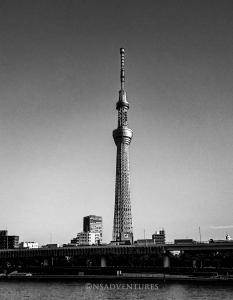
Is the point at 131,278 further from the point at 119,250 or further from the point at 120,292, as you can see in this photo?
the point at 119,250

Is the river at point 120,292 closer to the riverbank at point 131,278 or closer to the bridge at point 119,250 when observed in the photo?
the riverbank at point 131,278

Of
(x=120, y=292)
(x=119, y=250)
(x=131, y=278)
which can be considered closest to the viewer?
(x=120, y=292)

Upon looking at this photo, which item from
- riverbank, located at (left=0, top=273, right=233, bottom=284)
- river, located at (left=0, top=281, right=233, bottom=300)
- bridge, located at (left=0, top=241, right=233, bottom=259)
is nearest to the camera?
river, located at (left=0, top=281, right=233, bottom=300)

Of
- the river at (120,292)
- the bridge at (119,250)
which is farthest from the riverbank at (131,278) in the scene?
the bridge at (119,250)

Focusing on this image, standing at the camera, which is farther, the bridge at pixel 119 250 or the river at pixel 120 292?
the bridge at pixel 119 250

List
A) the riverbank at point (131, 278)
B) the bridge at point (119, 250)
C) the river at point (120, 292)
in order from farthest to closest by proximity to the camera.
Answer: the bridge at point (119, 250) → the riverbank at point (131, 278) → the river at point (120, 292)

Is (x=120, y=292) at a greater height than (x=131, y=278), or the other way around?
(x=120, y=292)

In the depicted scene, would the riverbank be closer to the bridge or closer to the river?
the river

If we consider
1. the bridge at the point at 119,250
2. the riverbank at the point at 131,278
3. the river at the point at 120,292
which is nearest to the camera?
the river at the point at 120,292

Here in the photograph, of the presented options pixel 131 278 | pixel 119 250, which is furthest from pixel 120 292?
pixel 119 250

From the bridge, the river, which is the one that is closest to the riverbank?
the river

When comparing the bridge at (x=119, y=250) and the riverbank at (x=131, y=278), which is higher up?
the bridge at (x=119, y=250)

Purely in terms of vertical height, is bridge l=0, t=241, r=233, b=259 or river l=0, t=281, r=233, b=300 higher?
bridge l=0, t=241, r=233, b=259

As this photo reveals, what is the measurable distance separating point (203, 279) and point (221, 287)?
13.7 m
